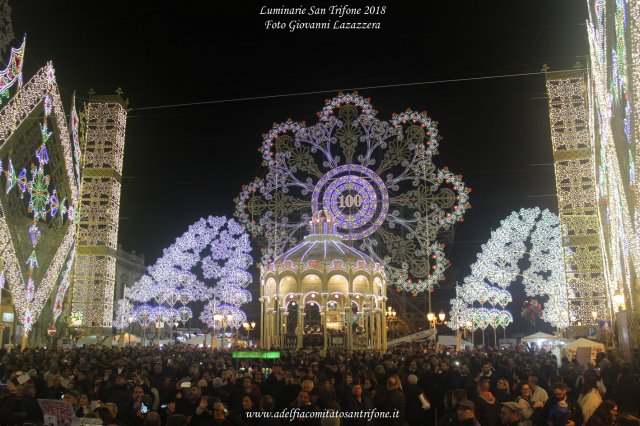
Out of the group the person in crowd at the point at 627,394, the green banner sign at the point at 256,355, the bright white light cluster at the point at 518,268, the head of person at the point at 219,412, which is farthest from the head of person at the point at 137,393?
the bright white light cluster at the point at 518,268

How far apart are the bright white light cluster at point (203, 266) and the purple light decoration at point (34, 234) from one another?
30.2 feet

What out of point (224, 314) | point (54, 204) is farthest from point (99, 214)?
point (224, 314)

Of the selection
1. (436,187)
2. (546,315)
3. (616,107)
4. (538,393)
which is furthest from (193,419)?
(546,315)

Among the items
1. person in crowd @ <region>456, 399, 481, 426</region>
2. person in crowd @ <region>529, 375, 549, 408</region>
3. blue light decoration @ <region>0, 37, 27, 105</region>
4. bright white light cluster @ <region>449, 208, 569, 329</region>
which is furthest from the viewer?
bright white light cluster @ <region>449, 208, 569, 329</region>

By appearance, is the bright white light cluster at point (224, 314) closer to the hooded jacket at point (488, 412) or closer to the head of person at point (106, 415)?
the hooded jacket at point (488, 412)

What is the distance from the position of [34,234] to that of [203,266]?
37.4ft

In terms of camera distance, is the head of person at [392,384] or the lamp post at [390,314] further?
the lamp post at [390,314]

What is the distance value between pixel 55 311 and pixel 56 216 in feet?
22.5

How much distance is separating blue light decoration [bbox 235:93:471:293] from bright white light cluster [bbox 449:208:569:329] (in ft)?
23.8

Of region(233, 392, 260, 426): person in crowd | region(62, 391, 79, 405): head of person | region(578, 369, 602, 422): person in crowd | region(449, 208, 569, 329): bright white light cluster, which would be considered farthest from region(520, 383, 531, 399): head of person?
region(449, 208, 569, 329): bright white light cluster

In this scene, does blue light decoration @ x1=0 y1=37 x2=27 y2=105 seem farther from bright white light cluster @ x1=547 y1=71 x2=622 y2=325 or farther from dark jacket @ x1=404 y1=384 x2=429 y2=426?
bright white light cluster @ x1=547 y1=71 x2=622 y2=325

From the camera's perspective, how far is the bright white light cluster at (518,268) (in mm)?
37438

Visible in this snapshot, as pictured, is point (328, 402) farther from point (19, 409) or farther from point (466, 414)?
point (19, 409)

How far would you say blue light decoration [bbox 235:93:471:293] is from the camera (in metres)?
33.8
